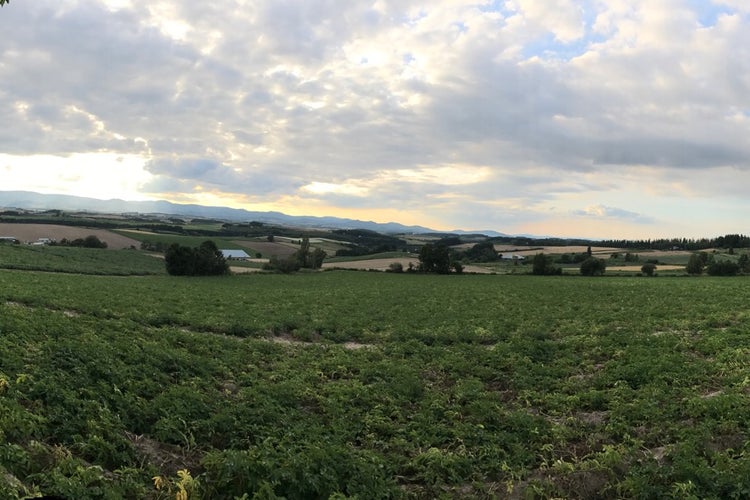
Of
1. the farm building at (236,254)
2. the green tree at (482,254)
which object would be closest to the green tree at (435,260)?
the green tree at (482,254)

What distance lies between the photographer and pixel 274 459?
7.79 meters

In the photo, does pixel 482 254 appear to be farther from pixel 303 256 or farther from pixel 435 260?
pixel 303 256

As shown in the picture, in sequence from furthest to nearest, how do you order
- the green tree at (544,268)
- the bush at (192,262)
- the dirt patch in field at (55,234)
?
the dirt patch in field at (55,234) < the green tree at (544,268) < the bush at (192,262)

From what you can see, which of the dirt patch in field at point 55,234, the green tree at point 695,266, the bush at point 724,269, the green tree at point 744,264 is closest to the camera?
the bush at point 724,269

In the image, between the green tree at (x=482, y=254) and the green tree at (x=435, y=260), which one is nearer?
the green tree at (x=435, y=260)

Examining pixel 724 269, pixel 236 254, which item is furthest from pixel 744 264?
pixel 236 254

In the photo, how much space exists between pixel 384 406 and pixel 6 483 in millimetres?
7861

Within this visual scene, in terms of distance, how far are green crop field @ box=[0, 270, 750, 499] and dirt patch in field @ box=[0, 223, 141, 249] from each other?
103m

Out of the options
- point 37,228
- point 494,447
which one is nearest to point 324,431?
point 494,447

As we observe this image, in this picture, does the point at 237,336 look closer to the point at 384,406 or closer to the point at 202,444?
the point at 384,406

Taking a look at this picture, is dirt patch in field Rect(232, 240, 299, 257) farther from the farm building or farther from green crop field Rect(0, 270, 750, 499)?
green crop field Rect(0, 270, 750, 499)

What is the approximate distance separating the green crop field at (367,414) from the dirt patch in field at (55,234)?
103 m

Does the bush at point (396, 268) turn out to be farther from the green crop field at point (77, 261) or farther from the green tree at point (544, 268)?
the green crop field at point (77, 261)

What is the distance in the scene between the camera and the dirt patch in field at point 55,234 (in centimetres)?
10600
